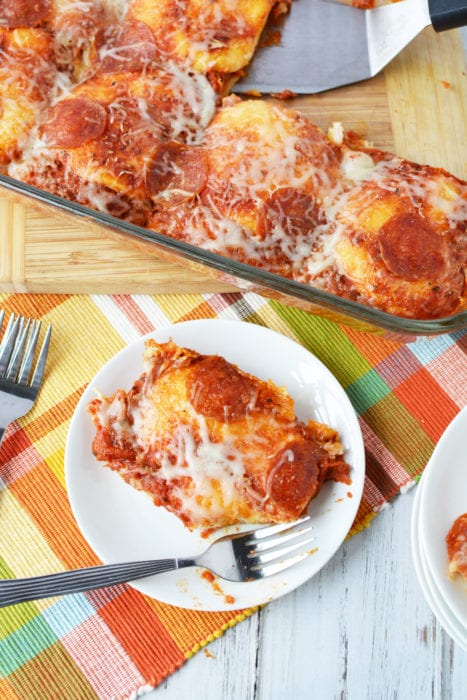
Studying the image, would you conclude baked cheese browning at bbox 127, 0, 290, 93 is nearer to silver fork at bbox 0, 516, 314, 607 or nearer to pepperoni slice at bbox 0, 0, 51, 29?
pepperoni slice at bbox 0, 0, 51, 29

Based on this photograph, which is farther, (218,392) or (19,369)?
(19,369)

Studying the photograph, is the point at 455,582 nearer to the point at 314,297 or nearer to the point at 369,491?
the point at 369,491

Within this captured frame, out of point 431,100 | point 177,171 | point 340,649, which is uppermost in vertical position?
point 431,100

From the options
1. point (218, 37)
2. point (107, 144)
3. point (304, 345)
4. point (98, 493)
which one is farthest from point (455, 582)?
point (218, 37)

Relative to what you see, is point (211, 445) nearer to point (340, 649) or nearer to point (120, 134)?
point (340, 649)

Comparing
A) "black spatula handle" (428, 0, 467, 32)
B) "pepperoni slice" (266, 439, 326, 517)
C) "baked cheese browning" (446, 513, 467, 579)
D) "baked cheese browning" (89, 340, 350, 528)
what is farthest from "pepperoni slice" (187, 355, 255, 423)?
"black spatula handle" (428, 0, 467, 32)

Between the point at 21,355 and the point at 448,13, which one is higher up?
the point at 448,13

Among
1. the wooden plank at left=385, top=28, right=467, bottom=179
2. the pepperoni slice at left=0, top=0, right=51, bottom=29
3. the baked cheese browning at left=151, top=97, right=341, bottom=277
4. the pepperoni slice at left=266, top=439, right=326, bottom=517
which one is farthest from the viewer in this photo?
the wooden plank at left=385, top=28, right=467, bottom=179

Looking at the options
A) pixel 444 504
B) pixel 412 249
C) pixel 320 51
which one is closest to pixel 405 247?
pixel 412 249
